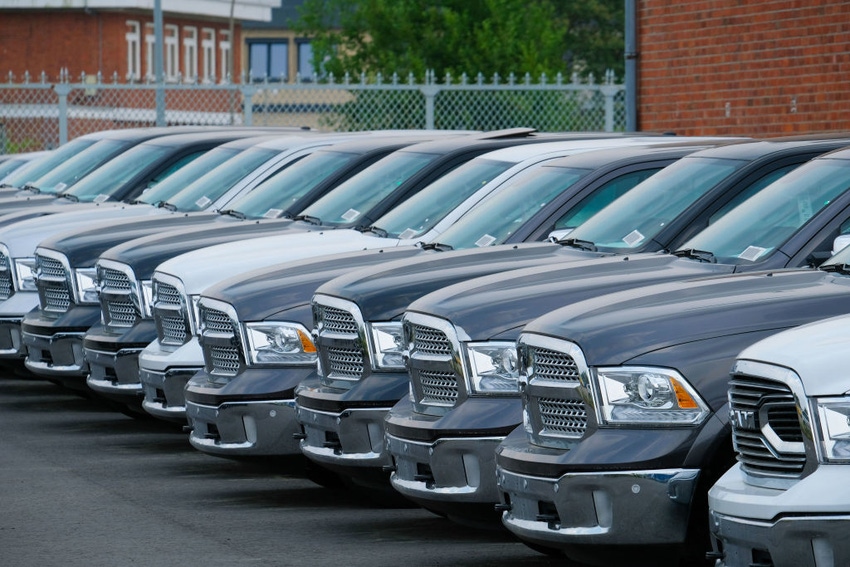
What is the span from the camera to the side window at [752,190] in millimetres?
9133

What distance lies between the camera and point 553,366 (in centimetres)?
711

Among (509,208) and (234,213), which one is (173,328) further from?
(234,213)

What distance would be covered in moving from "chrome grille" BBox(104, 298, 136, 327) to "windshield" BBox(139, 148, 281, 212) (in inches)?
111

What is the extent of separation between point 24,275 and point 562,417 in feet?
27.8

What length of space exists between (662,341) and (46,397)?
9381 millimetres

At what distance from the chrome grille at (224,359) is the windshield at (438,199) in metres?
1.61

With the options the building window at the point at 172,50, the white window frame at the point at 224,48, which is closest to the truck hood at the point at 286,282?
the building window at the point at 172,50

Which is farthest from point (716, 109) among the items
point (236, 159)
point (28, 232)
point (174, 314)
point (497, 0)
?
point (497, 0)

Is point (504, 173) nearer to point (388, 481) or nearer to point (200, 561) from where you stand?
point (388, 481)

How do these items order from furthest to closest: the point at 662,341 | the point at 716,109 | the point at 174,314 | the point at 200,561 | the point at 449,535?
1. the point at 716,109
2. the point at 174,314
3. the point at 449,535
4. the point at 200,561
5. the point at 662,341

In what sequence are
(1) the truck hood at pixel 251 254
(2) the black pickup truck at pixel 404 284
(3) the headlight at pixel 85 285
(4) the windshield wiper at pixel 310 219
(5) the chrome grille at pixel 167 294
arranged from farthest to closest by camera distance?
(3) the headlight at pixel 85 285
(4) the windshield wiper at pixel 310 219
(5) the chrome grille at pixel 167 294
(1) the truck hood at pixel 251 254
(2) the black pickup truck at pixel 404 284

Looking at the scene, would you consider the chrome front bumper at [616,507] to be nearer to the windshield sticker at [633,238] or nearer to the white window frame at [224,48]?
the windshield sticker at [633,238]

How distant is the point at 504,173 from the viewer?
11.4 m

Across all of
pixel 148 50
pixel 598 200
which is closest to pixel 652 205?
pixel 598 200
